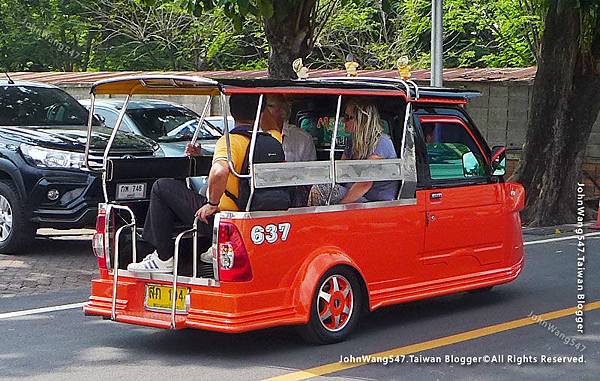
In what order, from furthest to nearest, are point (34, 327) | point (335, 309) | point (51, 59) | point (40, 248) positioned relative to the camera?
1. point (51, 59)
2. point (40, 248)
3. point (34, 327)
4. point (335, 309)

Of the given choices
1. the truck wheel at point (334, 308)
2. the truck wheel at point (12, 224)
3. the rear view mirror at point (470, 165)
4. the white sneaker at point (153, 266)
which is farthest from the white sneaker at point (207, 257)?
the truck wheel at point (12, 224)

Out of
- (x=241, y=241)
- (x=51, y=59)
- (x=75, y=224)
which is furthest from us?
(x=51, y=59)

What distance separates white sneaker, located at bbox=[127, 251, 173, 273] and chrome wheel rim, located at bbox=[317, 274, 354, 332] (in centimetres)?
112

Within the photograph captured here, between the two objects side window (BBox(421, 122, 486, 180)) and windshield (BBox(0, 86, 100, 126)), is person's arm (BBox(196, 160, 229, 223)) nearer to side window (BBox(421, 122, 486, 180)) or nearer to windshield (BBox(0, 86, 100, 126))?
side window (BBox(421, 122, 486, 180))

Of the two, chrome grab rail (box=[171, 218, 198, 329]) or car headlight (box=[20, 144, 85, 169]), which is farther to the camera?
car headlight (box=[20, 144, 85, 169])

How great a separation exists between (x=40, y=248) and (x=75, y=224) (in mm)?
1539

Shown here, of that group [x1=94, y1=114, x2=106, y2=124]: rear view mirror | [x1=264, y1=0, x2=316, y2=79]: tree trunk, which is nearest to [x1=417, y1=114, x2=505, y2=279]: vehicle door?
[x1=264, y1=0, x2=316, y2=79]: tree trunk

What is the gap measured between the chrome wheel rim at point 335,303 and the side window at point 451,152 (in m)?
1.47

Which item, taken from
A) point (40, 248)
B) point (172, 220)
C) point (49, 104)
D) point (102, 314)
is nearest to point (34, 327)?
point (102, 314)

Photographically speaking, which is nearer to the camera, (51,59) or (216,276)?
(216,276)

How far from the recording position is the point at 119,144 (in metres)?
12.3

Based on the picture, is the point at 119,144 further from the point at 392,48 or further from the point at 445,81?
the point at 392,48

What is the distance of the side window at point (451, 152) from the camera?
912 cm

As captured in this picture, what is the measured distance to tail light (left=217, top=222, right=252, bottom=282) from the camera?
7.44 m
